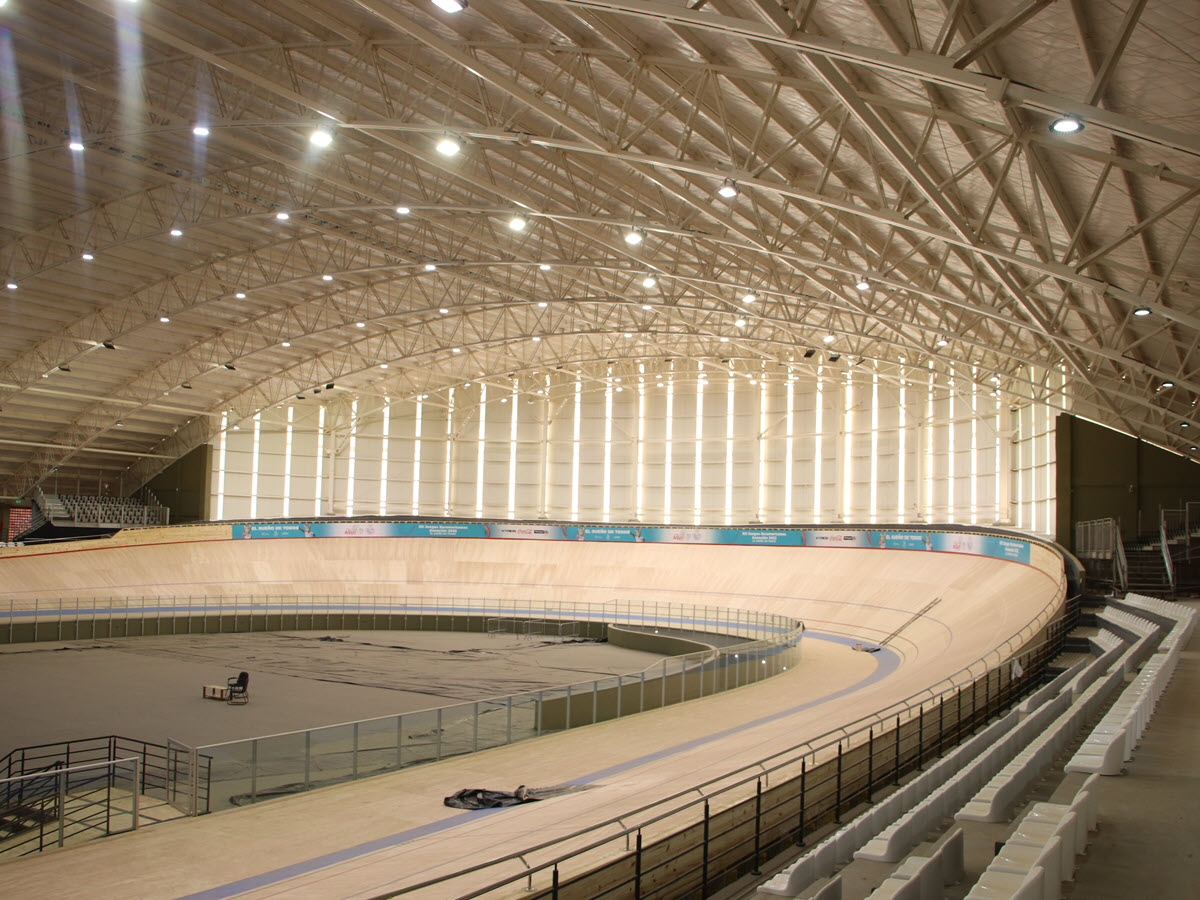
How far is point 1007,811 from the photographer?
705cm

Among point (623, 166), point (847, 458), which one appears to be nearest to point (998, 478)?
point (847, 458)

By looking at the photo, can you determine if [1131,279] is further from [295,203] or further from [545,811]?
[295,203]

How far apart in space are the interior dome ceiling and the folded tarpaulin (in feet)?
34.5

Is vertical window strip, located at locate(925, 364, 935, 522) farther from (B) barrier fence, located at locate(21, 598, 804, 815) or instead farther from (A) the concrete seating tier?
(A) the concrete seating tier

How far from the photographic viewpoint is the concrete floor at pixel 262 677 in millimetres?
19453

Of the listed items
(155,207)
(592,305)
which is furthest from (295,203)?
(592,305)

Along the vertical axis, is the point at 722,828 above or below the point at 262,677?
Answer: above

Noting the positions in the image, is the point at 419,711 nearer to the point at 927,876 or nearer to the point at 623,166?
the point at 927,876

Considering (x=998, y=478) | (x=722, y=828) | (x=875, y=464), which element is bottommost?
(x=722, y=828)

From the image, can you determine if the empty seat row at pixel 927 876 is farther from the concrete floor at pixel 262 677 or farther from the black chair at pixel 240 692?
the black chair at pixel 240 692

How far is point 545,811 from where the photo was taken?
11992mm

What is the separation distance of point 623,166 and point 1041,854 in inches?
813

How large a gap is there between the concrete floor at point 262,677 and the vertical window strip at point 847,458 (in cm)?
1869

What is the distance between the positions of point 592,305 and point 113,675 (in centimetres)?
2378
